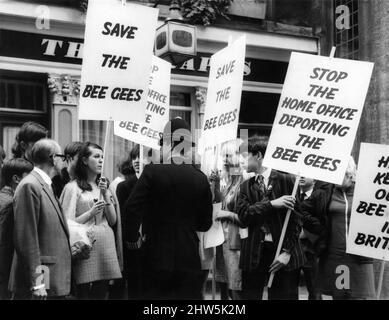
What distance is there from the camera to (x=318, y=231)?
6551 mm

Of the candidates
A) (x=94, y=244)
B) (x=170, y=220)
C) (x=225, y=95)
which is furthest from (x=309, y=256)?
(x=170, y=220)

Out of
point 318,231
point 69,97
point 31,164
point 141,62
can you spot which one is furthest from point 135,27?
point 69,97

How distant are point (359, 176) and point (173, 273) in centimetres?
211

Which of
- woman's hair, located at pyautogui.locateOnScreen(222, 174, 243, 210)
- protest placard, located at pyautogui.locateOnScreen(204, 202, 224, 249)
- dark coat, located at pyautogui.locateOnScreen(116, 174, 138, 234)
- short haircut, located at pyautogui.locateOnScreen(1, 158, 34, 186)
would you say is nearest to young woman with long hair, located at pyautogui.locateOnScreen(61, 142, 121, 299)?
short haircut, located at pyautogui.locateOnScreen(1, 158, 34, 186)

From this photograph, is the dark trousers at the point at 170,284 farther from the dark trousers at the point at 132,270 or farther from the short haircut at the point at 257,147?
the short haircut at the point at 257,147

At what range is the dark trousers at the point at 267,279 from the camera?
5785 mm

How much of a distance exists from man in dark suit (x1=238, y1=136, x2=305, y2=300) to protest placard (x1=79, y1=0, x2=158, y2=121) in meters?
1.26

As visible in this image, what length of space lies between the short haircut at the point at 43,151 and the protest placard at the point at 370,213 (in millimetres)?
2788

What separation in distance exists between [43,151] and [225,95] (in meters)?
2.17

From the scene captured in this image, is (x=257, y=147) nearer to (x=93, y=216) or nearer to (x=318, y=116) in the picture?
(x=318, y=116)

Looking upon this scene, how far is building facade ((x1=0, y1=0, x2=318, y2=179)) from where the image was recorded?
389 inches

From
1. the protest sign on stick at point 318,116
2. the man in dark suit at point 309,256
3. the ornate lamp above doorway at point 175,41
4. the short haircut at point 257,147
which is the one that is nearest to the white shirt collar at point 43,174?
the protest sign on stick at point 318,116
